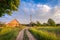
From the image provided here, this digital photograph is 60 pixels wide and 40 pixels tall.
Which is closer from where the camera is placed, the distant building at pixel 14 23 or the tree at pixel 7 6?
the tree at pixel 7 6

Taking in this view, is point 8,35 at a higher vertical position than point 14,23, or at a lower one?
lower

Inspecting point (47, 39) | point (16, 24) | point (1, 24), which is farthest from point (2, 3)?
point (16, 24)

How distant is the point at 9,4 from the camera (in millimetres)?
21547

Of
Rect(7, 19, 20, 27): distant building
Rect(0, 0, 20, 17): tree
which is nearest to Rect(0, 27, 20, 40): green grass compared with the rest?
Rect(0, 0, 20, 17): tree

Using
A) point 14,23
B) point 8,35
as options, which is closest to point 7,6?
point 8,35

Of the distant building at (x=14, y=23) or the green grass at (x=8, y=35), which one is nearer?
the green grass at (x=8, y=35)

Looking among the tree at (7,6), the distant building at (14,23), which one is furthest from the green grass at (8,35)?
the distant building at (14,23)

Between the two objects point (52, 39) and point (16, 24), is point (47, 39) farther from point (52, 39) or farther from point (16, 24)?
point (16, 24)

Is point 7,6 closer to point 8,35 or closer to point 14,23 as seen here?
point 8,35

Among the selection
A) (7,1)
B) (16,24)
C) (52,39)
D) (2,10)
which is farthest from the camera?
(16,24)

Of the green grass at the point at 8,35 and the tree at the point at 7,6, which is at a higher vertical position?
the tree at the point at 7,6

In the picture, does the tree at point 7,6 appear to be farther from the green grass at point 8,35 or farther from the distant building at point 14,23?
the distant building at point 14,23

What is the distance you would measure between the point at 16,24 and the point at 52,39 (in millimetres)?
54294

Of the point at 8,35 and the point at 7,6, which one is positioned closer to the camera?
the point at 7,6
